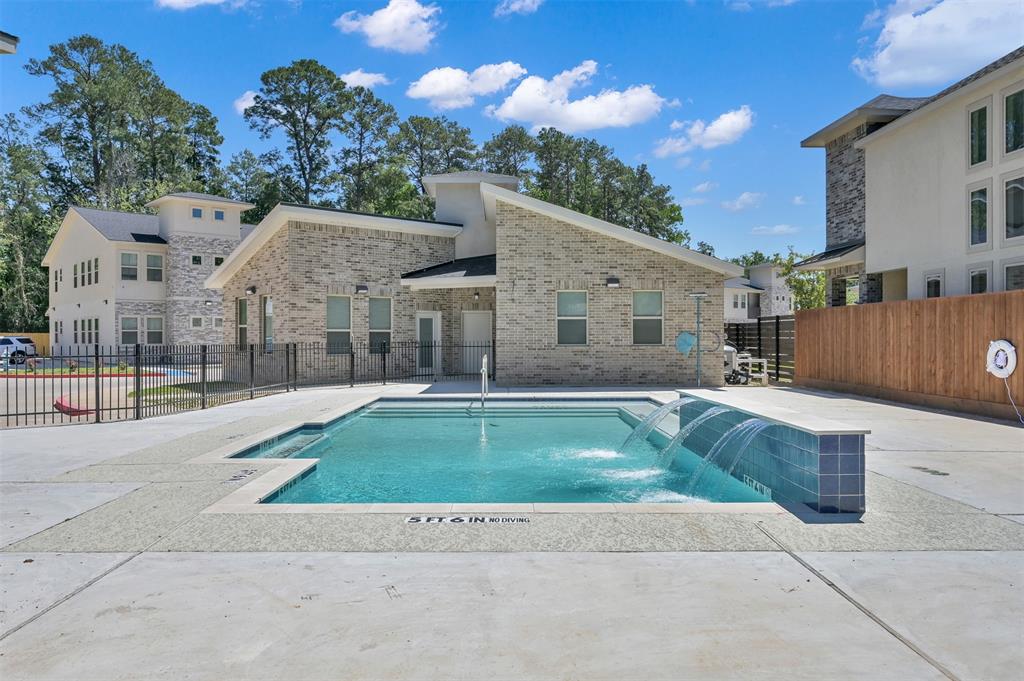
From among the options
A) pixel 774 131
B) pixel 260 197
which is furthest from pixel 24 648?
pixel 260 197

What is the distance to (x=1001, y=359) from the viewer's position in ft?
35.1

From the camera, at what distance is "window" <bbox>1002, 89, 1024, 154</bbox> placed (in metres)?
13.3

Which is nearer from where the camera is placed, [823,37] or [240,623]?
[240,623]

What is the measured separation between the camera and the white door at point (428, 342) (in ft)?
64.4

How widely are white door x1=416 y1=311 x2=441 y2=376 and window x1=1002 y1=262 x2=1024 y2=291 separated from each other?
46.5 ft

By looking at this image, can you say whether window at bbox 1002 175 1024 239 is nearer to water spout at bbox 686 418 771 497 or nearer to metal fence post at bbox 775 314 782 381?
metal fence post at bbox 775 314 782 381

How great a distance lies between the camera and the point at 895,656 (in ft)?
9.80

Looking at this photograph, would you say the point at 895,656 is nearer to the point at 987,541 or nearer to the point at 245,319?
the point at 987,541

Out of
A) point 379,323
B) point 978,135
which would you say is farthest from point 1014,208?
point 379,323

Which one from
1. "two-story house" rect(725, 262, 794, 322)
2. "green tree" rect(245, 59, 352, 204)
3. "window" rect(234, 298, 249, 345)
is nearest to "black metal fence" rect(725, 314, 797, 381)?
"window" rect(234, 298, 249, 345)

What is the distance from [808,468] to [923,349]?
355 inches

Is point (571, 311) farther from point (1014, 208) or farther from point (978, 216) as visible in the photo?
point (1014, 208)

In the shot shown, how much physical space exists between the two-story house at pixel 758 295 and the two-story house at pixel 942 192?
23030 millimetres

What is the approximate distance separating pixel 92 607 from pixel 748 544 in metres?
4.09
